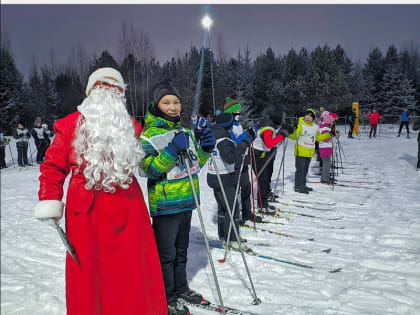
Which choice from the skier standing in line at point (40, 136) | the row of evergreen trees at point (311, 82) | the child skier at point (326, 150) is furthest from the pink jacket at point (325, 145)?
the row of evergreen trees at point (311, 82)

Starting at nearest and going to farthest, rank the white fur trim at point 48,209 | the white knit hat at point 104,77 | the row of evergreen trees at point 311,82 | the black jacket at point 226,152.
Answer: the white fur trim at point 48,209 < the white knit hat at point 104,77 < the black jacket at point 226,152 < the row of evergreen trees at point 311,82

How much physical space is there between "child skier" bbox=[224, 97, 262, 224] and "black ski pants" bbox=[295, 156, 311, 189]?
229 cm

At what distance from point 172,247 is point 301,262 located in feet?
6.11

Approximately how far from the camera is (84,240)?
187 centimetres

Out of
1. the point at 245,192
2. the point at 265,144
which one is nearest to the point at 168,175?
the point at 245,192

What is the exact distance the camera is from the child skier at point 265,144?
5.32 meters

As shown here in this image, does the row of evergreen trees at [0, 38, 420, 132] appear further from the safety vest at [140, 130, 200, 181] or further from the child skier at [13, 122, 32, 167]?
the safety vest at [140, 130, 200, 181]

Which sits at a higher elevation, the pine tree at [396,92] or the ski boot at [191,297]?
the pine tree at [396,92]

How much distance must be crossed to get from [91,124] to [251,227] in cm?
353

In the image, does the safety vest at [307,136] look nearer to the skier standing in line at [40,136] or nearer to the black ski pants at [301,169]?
the black ski pants at [301,169]

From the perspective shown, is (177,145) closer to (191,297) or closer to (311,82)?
(191,297)

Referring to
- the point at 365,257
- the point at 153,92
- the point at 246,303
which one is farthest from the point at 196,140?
the point at 365,257

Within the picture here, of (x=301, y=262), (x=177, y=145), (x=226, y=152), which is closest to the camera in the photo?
(x=177, y=145)

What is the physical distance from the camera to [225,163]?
4.02 m
